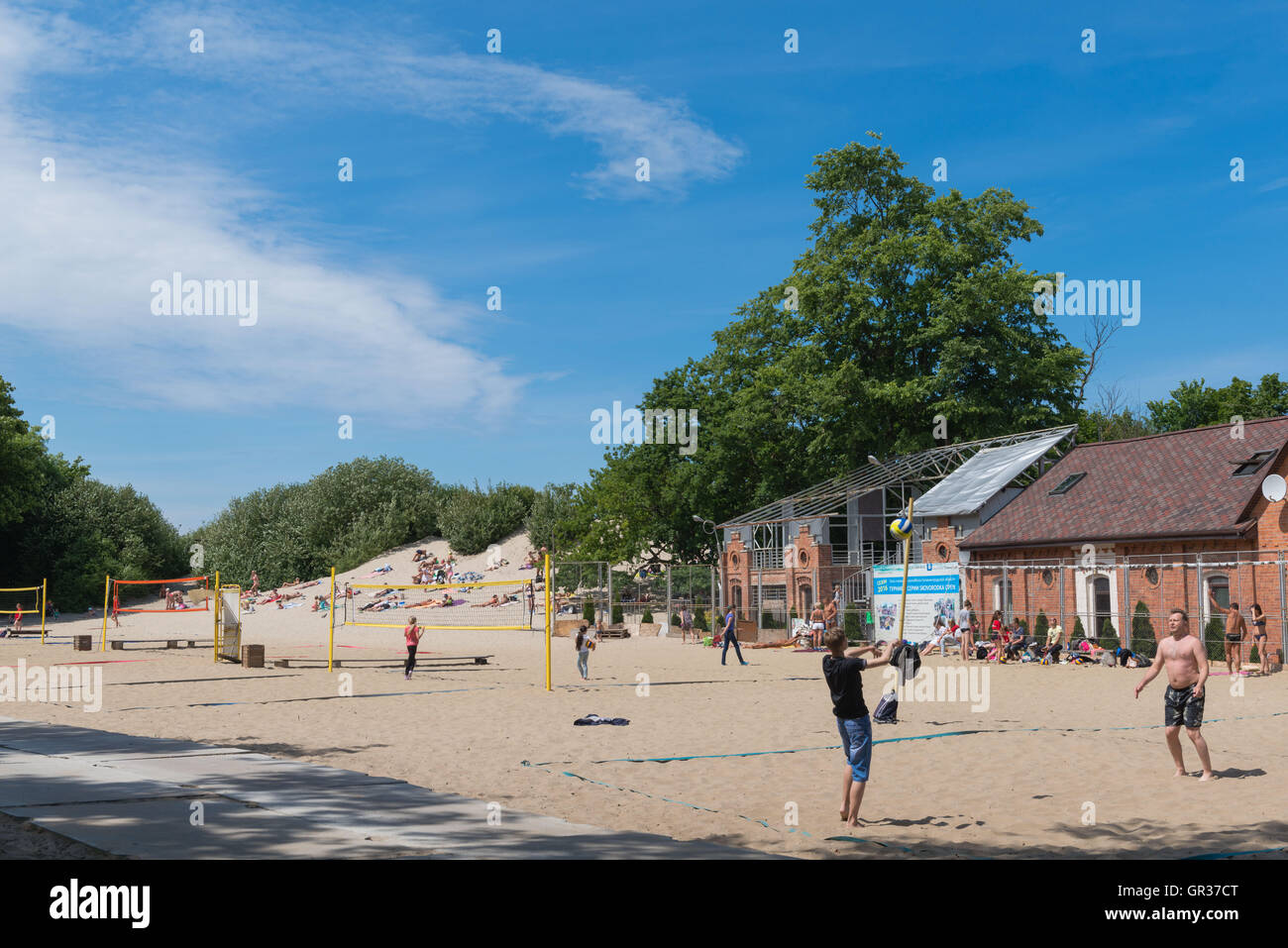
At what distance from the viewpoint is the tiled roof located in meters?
31.5

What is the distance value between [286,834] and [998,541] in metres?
32.7

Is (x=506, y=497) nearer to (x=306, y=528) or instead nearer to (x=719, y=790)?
(x=306, y=528)

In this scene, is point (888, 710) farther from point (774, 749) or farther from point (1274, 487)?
point (1274, 487)

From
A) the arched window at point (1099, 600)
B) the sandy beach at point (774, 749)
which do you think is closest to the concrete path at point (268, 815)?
the sandy beach at point (774, 749)

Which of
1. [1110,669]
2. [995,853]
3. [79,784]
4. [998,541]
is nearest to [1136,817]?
[995,853]

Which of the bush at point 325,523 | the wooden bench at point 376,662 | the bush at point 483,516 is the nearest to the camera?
the wooden bench at point 376,662

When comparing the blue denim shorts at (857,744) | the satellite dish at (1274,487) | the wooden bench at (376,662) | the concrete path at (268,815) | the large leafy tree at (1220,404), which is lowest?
the wooden bench at (376,662)

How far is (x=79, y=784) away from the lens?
32.1ft

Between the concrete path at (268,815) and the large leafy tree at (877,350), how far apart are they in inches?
1586

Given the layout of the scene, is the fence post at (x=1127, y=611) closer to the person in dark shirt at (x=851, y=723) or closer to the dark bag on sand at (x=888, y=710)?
the dark bag on sand at (x=888, y=710)

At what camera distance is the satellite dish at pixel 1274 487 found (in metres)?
28.7

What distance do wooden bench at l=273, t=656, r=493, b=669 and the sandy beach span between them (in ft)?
5.17

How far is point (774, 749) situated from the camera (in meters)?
13.9

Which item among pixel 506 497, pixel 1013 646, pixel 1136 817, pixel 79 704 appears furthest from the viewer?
pixel 506 497
